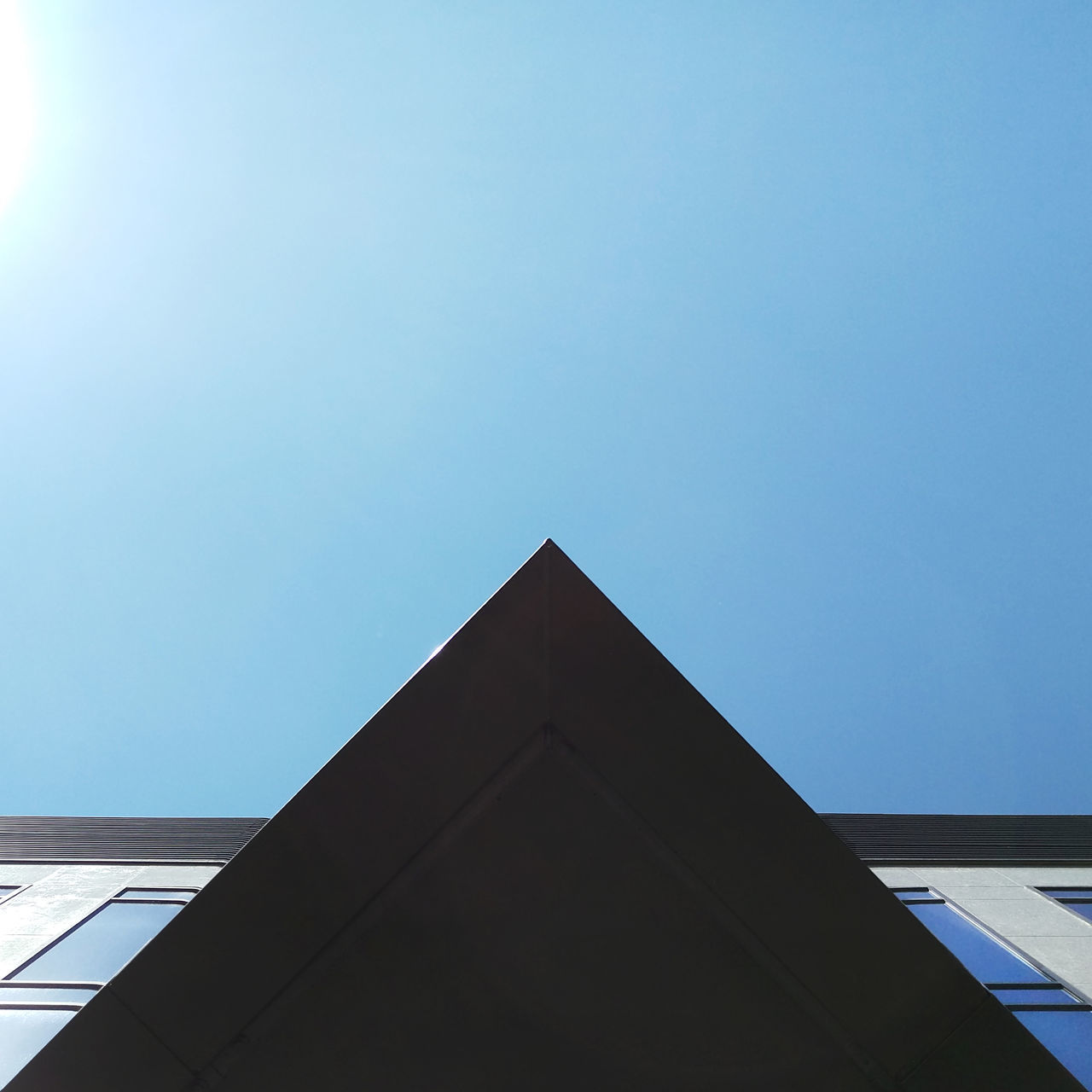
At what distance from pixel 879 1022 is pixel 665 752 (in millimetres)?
1968

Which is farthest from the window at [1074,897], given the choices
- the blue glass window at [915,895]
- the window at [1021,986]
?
the blue glass window at [915,895]

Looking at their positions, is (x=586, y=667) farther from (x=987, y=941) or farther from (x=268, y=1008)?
(x=987, y=941)

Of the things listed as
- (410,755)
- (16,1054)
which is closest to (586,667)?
(410,755)

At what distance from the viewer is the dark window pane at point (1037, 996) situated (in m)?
9.39

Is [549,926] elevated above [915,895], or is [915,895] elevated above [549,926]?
[915,895]

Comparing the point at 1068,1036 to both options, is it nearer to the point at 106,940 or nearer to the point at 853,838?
the point at 853,838

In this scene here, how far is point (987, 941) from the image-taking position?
10.8 metres

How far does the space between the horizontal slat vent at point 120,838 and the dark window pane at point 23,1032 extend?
4.14 metres

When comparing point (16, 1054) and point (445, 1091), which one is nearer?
point (445, 1091)

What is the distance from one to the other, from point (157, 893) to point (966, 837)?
13.2 metres

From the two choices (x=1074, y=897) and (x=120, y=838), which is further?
(x=120, y=838)

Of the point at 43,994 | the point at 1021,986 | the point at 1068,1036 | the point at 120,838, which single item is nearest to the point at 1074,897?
the point at 1021,986

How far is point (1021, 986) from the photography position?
9781 mm

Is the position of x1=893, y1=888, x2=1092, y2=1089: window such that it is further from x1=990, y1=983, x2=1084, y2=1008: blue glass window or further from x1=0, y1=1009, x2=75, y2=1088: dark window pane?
x1=0, y1=1009, x2=75, y2=1088: dark window pane
